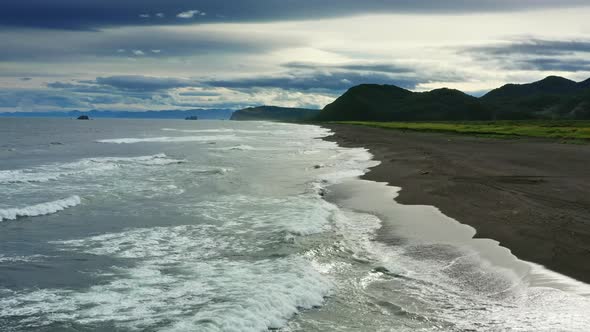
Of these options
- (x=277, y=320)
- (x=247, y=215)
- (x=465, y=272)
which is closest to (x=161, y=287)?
(x=277, y=320)

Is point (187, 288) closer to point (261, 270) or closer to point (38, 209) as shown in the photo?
point (261, 270)

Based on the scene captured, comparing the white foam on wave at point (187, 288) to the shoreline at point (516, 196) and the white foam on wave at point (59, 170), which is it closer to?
the shoreline at point (516, 196)

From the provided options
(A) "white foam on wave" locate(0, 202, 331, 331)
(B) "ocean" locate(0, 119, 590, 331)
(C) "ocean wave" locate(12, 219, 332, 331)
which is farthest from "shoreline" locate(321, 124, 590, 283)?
(C) "ocean wave" locate(12, 219, 332, 331)

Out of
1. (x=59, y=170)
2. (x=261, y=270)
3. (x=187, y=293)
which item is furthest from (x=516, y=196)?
(x=59, y=170)

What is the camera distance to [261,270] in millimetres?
11578

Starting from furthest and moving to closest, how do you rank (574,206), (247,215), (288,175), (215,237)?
(288,175)
(247,215)
(574,206)
(215,237)

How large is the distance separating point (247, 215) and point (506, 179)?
45.1ft

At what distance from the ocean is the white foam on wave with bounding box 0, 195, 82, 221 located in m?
0.07

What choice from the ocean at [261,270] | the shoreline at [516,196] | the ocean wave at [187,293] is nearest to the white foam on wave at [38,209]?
the ocean at [261,270]

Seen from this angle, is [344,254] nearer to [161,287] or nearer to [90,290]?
[161,287]

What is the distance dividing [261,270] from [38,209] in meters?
12.2

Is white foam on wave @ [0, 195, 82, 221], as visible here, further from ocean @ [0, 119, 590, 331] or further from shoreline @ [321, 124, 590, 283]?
shoreline @ [321, 124, 590, 283]

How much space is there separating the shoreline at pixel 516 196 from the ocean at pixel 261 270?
2.46ft

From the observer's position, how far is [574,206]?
56.0ft
